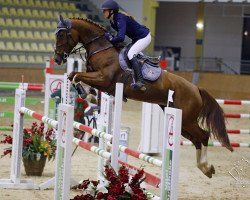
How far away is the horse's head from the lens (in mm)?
8977

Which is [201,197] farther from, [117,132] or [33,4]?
[33,4]

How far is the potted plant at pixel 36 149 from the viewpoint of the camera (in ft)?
30.2

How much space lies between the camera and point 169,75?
9453mm

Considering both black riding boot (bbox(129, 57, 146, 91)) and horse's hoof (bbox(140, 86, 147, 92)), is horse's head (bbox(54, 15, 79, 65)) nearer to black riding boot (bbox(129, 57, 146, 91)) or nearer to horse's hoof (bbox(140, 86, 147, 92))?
black riding boot (bbox(129, 57, 146, 91))

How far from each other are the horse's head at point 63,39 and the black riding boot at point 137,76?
722 millimetres

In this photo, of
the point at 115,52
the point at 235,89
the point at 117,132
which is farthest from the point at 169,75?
the point at 235,89

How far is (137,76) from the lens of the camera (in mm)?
8961

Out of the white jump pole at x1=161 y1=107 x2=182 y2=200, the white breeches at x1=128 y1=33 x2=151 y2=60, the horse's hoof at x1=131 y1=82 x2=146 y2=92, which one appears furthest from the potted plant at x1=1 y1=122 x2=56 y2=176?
the white jump pole at x1=161 y1=107 x2=182 y2=200

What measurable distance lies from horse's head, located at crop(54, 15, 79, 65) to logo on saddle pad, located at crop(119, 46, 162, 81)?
59 centimetres

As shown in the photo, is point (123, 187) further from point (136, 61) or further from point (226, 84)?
point (226, 84)

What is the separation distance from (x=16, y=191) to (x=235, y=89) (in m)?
16.7

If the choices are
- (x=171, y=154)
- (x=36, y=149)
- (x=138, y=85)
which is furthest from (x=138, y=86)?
(x=171, y=154)

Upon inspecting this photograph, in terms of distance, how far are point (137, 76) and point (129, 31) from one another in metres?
0.55

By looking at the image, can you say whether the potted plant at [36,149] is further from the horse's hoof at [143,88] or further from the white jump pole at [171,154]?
the white jump pole at [171,154]
